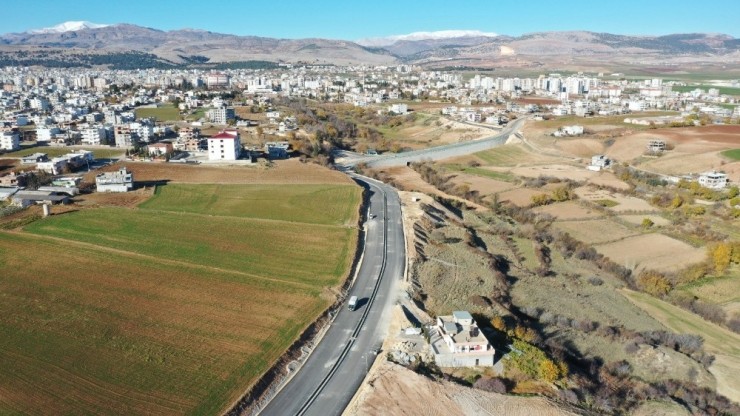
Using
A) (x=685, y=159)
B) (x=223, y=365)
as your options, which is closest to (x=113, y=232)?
(x=223, y=365)

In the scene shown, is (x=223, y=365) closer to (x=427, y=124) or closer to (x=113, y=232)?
(x=113, y=232)

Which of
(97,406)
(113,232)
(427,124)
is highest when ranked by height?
(427,124)

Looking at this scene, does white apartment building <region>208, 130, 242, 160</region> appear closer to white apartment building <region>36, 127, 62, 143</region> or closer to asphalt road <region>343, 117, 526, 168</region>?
asphalt road <region>343, 117, 526, 168</region>

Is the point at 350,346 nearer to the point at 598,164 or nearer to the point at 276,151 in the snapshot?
the point at 276,151

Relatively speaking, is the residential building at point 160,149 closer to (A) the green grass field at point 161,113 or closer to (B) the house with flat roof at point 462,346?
(A) the green grass field at point 161,113

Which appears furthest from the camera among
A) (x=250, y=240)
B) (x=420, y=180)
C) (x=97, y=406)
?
(x=420, y=180)

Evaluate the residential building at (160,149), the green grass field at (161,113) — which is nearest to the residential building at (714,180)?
the residential building at (160,149)

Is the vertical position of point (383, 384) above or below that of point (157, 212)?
below
